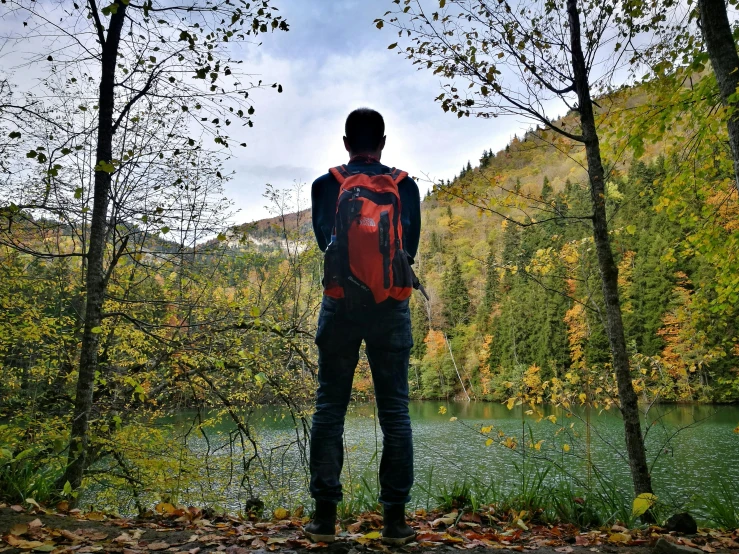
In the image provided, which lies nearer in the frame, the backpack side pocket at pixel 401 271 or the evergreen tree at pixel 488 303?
the backpack side pocket at pixel 401 271

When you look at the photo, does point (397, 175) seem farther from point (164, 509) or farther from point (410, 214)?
point (164, 509)

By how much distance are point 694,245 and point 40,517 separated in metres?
7.04

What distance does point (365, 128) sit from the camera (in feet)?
7.29

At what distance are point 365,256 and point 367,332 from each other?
1.10ft

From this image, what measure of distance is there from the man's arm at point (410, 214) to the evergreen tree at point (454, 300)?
5507 cm

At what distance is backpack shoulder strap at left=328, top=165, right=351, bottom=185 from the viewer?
2092 mm

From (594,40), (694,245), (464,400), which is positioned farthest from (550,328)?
(594,40)

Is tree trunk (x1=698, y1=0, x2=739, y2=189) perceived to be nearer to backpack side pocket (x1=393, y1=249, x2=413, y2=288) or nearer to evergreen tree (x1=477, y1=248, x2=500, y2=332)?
backpack side pocket (x1=393, y1=249, x2=413, y2=288)

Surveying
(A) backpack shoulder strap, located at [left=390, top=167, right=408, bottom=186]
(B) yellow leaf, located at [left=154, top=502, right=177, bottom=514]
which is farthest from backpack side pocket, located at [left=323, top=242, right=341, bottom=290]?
(B) yellow leaf, located at [left=154, top=502, right=177, bottom=514]

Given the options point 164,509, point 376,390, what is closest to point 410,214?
point 376,390

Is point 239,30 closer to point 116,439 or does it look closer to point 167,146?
point 167,146

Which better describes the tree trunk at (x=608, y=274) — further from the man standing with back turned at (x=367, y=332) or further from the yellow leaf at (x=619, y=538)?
the man standing with back turned at (x=367, y=332)

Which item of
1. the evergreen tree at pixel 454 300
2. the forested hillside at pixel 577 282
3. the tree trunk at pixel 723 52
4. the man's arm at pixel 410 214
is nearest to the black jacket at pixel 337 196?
the man's arm at pixel 410 214

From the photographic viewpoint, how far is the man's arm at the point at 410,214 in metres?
2.13
